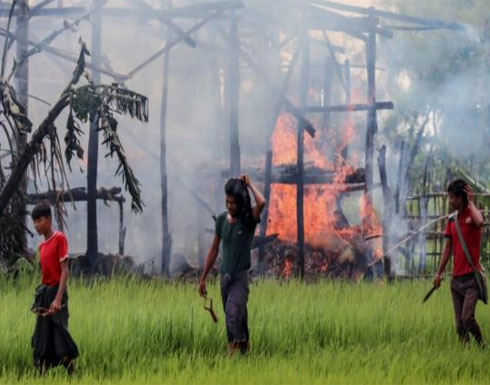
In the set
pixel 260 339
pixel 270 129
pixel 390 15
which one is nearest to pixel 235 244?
pixel 260 339

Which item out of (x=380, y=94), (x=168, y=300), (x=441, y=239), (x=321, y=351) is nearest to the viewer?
(x=321, y=351)

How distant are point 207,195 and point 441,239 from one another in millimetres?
4058

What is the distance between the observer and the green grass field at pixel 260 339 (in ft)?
28.9

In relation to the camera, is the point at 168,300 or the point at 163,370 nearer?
the point at 163,370

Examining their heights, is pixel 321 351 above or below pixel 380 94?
below

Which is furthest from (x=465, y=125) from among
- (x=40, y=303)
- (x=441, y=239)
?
(x=40, y=303)

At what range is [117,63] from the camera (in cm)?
2570

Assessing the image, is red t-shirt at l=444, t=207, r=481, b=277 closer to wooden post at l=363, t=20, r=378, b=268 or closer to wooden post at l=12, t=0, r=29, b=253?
wooden post at l=12, t=0, r=29, b=253

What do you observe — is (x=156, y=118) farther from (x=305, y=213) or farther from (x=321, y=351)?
(x=321, y=351)

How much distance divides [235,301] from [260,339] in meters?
1.59

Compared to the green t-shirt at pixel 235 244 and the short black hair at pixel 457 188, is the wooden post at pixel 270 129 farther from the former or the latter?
the green t-shirt at pixel 235 244

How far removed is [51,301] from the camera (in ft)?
27.8

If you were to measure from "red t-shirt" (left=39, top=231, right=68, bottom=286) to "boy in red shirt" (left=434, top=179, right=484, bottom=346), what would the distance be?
3435 mm

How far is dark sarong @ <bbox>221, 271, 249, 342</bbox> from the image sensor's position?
930 centimetres
